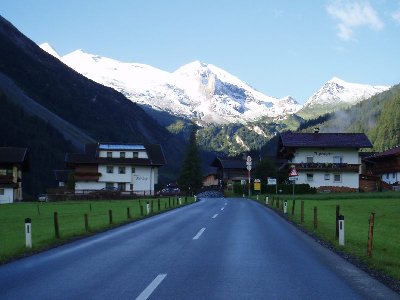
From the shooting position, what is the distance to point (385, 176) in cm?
8131

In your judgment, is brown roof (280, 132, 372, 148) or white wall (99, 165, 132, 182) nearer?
brown roof (280, 132, 372, 148)

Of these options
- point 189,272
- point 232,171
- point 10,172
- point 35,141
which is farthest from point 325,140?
point 35,141

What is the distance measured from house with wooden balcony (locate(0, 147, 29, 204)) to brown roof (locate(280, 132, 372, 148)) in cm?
3870

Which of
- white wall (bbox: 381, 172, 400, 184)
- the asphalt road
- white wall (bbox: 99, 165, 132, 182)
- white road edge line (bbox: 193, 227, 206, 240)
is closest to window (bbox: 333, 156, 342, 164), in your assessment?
white wall (bbox: 381, 172, 400, 184)

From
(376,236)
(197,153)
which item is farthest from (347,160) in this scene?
(376,236)

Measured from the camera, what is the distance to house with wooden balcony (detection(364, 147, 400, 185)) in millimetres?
74131

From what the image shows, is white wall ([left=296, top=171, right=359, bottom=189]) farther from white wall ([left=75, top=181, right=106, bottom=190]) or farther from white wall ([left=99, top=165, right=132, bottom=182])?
white wall ([left=75, top=181, right=106, bottom=190])

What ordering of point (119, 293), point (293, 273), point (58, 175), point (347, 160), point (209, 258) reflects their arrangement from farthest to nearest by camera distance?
1. point (58, 175)
2. point (347, 160)
3. point (209, 258)
4. point (293, 273)
5. point (119, 293)

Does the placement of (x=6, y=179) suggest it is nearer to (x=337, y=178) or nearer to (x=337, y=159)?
(x=337, y=178)

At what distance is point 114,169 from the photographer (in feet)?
271

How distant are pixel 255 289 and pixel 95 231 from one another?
1295 cm

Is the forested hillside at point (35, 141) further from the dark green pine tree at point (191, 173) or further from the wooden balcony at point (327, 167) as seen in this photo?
the wooden balcony at point (327, 167)

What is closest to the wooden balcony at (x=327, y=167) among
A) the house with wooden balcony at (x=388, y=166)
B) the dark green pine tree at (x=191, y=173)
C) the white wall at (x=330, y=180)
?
the white wall at (x=330, y=180)

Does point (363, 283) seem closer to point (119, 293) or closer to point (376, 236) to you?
point (119, 293)
